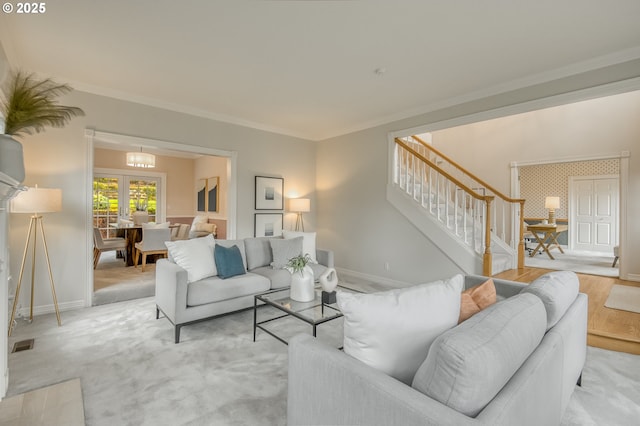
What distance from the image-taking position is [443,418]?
82cm

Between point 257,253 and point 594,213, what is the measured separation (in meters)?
8.45

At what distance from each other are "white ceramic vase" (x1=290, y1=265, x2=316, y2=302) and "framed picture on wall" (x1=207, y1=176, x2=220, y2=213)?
5.27m

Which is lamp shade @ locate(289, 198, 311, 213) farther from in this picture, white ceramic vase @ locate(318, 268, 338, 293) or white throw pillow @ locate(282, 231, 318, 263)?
white ceramic vase @ locate(318, 268, 338, 293)

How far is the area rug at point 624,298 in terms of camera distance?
3223 mm

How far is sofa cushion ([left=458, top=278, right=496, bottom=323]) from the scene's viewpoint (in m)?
1.49

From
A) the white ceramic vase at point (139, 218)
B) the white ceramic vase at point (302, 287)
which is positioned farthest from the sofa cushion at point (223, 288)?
Answer: the white ceramic vase at point (139, 218)

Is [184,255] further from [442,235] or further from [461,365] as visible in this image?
[442,235]

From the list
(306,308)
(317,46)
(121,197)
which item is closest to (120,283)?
(306,308)

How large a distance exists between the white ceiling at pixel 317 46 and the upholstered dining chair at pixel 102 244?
9.64 feet

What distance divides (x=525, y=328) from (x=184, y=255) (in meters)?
2.92

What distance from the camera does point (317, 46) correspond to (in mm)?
2818

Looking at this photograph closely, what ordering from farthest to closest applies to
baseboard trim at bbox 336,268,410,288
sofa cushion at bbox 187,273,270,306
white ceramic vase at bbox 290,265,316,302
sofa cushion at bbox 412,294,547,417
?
1. baseboard trim at bbox 336,268,410,288
2. sofa cushion at bbox 187,273,270,306
3. white ceramic vase at bbox 290,265,316,302
4. sofa cushion at bbox 412,294,547,417

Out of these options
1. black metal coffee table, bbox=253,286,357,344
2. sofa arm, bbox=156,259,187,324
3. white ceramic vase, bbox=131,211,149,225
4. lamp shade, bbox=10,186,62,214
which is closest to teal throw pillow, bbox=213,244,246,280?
sofa arm, bbox=156,259,187,324

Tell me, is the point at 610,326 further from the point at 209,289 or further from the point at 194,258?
the point at 194,258
